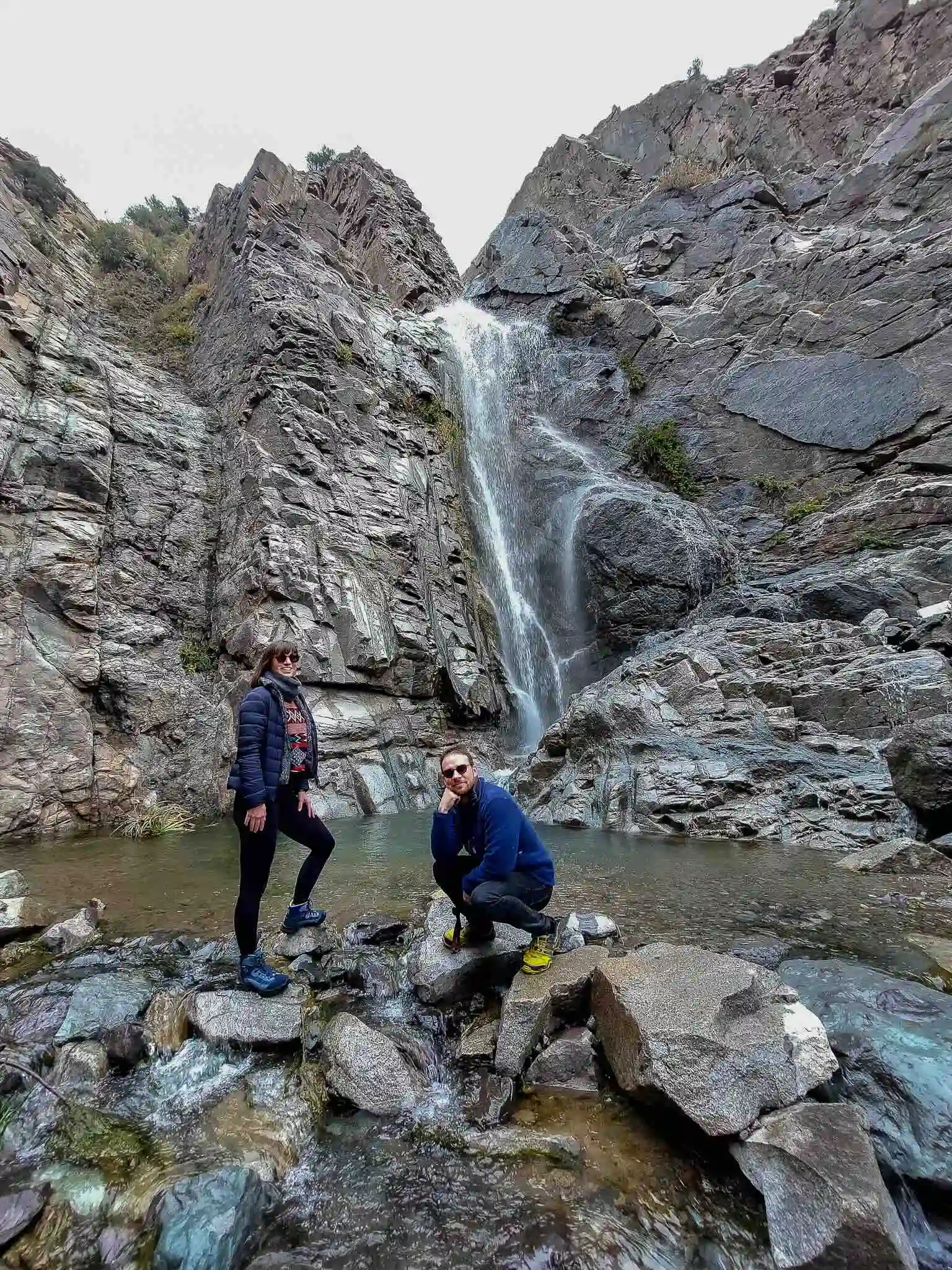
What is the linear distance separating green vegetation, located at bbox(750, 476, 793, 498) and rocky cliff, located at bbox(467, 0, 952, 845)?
0.13 metres

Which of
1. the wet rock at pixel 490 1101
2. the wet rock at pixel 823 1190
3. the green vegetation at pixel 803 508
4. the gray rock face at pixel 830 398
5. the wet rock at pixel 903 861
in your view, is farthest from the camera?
the green vegetation at pixel 803 508

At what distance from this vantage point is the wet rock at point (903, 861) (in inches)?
241

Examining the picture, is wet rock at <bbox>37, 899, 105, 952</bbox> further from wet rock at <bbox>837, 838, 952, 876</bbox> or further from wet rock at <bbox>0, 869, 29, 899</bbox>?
wet rock at <bbox>837, 838, 952, 876</bbox>

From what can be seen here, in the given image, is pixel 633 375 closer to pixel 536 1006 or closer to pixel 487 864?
pixel 487 864

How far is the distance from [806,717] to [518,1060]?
369 inches

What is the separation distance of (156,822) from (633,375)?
2263 centimetres

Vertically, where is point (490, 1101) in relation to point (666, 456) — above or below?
below

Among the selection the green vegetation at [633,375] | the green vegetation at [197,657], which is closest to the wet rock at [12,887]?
the green vegetation at [197,657]

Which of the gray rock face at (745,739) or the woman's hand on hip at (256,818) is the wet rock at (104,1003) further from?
the gray rock face at (745,739)

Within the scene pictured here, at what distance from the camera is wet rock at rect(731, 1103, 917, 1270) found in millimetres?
1817

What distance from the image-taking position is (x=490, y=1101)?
284cm

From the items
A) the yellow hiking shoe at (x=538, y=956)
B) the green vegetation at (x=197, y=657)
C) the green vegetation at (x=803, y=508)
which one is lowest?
the yellow hiking shoe at (x=538, y=956)

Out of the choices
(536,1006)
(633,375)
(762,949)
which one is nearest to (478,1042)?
(536,1006)

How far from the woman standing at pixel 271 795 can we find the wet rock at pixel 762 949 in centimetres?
302
